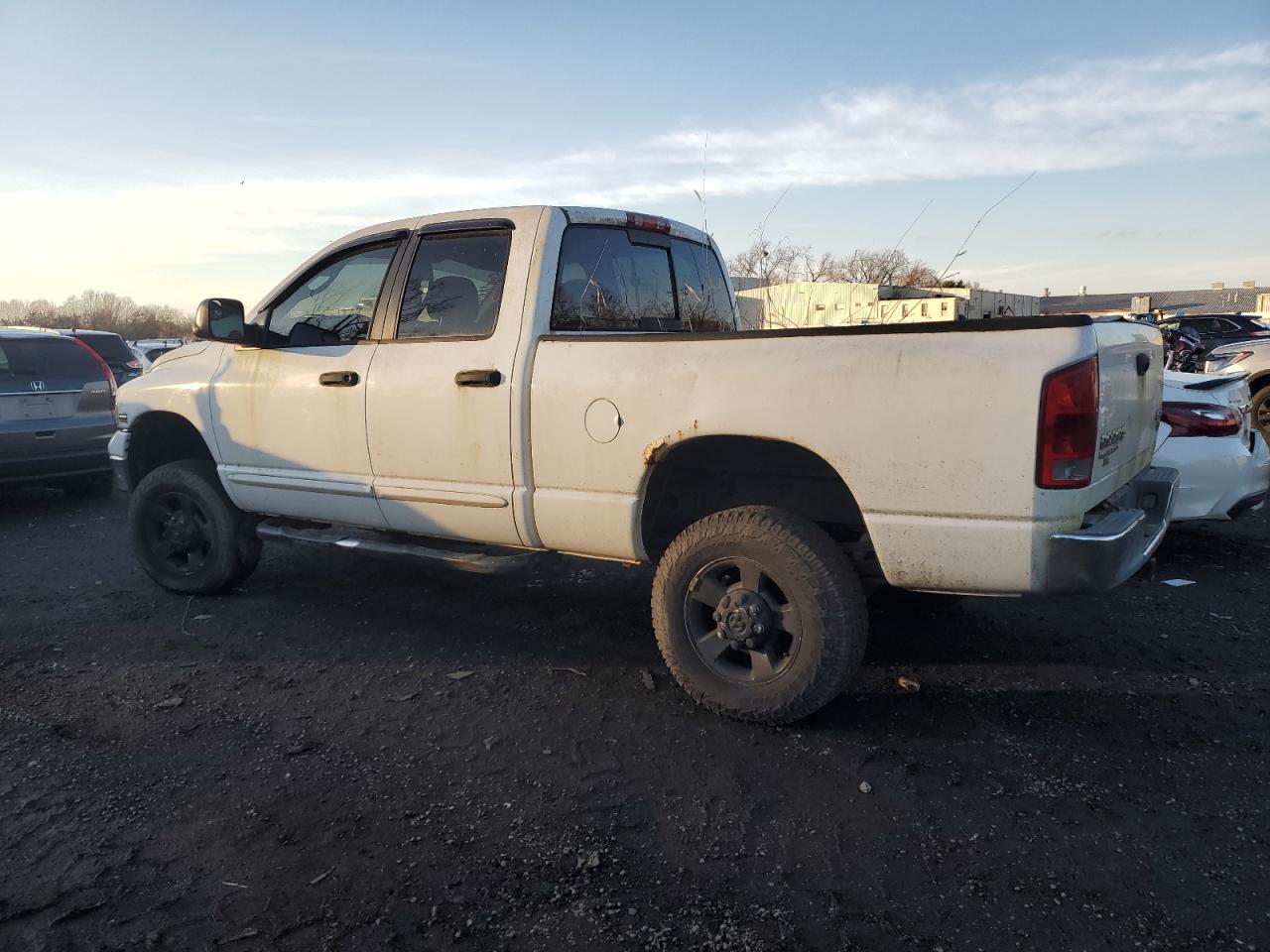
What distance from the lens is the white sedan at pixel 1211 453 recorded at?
522 cm

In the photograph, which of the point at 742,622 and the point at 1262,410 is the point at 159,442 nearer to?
the point at 742,622

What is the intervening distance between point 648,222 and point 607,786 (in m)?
2.79

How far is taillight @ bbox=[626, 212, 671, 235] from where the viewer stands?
4.38m

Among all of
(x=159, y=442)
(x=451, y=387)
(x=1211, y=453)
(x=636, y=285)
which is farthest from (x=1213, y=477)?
(x=159, y=442)

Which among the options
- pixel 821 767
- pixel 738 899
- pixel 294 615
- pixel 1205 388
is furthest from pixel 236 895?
pixel 1205 388

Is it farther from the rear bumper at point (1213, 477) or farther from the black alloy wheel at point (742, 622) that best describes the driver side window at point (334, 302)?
the rear bumper at point (1213, 477)

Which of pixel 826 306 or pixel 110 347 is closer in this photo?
pixel 826 306

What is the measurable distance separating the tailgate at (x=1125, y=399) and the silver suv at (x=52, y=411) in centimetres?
820

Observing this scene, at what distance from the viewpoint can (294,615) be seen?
4.84 meters

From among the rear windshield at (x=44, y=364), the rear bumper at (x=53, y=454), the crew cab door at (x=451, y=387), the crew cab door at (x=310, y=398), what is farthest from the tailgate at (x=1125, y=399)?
the rear windshield at (x=44, y=364)

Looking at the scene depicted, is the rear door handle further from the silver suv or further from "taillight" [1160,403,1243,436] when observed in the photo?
the silver suv

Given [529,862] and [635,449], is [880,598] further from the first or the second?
[529,862]

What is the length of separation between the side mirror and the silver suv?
14.2 ft

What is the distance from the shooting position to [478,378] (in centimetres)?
380
